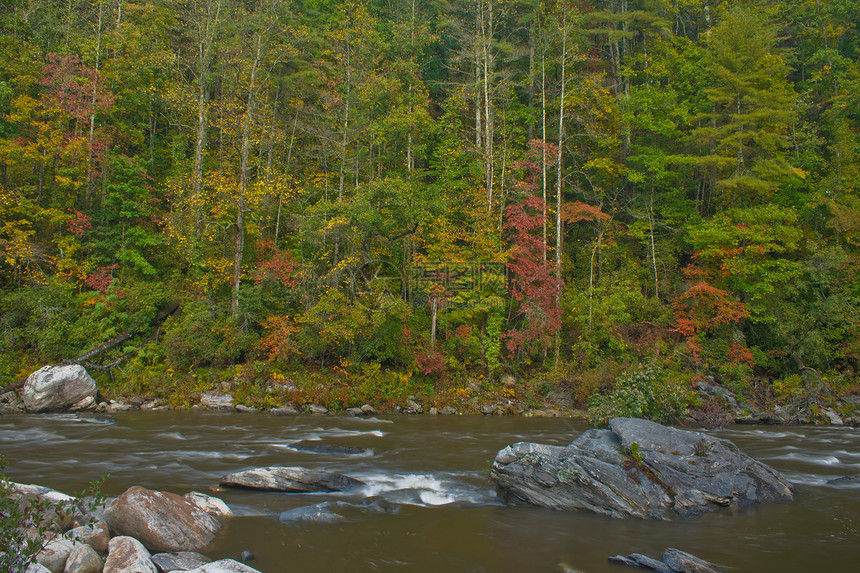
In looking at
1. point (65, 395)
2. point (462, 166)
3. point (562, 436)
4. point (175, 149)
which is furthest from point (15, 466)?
point (462, 166)

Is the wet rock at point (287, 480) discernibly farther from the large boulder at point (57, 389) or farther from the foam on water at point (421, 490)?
the large boulder at point (57, 389)

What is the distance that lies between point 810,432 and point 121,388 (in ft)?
67.8

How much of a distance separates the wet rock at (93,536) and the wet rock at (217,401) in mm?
10072

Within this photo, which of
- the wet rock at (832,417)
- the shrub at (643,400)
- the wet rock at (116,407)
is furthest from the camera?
the wet rock at (832,417)

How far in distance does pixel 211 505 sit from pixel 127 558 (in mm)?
1861

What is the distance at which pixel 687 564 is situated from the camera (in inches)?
209

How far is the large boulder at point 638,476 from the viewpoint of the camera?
284 inches

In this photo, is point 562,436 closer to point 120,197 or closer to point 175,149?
point 120,197

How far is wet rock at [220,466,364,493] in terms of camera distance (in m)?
7.82

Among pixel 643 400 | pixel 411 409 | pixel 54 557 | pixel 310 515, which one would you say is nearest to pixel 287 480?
pixel 310 515

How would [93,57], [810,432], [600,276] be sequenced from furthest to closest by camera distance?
[600,276] < [93,57] < [810,432]

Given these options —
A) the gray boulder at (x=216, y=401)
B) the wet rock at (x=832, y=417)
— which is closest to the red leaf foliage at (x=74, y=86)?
the gray boulder at (x=216, y=401)

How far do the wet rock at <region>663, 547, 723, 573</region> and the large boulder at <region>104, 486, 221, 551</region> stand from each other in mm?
5415

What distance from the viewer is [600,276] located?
21609 mm
